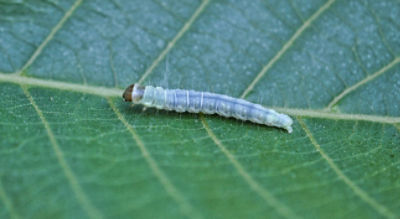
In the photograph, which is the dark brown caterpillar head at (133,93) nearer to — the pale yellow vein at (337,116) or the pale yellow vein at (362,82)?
the pale yellow vein at (337,116)

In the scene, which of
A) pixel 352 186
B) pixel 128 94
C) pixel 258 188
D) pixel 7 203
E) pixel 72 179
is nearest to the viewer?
pixel 7 203

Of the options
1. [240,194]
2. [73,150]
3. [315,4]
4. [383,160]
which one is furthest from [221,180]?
[315,4]

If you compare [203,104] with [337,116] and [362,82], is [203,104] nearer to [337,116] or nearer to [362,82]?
[337,116]

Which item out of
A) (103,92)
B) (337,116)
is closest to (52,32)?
(103,92)

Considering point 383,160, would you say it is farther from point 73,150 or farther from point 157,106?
point 73,150

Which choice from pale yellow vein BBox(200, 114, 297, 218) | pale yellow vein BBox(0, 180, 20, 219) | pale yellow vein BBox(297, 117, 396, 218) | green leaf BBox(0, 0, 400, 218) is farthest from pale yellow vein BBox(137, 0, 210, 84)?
pale yellow vein BBox(0, 180, 20, 219)

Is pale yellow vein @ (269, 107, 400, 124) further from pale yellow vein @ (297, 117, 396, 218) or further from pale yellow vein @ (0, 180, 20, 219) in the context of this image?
pale yellow vein @ (0, 180, 20, 219)
